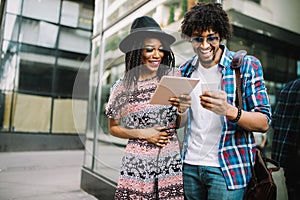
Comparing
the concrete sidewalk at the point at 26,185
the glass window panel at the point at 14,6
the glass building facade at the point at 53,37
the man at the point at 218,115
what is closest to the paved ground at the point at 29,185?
the concrete sidewalk at the point at 26,185

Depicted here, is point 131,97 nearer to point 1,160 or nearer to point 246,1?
point 1,160

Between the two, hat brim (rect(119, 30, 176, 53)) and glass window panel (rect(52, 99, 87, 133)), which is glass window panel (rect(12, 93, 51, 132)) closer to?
glass window panel (rect(52, 99, 87, 133))

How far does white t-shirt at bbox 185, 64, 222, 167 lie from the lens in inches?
35.6

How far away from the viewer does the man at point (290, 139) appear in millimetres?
1508

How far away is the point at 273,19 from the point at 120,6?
5.17ft

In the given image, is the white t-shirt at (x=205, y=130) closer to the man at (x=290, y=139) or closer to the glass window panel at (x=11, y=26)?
the man at (x=290, y=139)

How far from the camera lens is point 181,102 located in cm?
80

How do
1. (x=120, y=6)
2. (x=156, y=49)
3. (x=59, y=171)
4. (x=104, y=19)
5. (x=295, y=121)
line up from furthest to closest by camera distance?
(x=59, y=171) → (x=295, y=121) → (x=104, y=19) → (x=120, y=6) → (x=156, y=49)

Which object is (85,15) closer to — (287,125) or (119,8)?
(119,8)

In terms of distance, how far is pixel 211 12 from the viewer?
0.90 meters

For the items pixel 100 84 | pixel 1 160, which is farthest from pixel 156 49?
pixel 1 160

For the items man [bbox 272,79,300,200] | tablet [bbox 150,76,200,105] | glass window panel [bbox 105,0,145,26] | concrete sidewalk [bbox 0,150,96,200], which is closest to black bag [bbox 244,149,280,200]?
tablet [bbox 150,76,200,105]

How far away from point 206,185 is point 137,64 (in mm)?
464

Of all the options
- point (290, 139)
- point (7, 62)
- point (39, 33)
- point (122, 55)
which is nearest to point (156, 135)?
point (122, 55)
